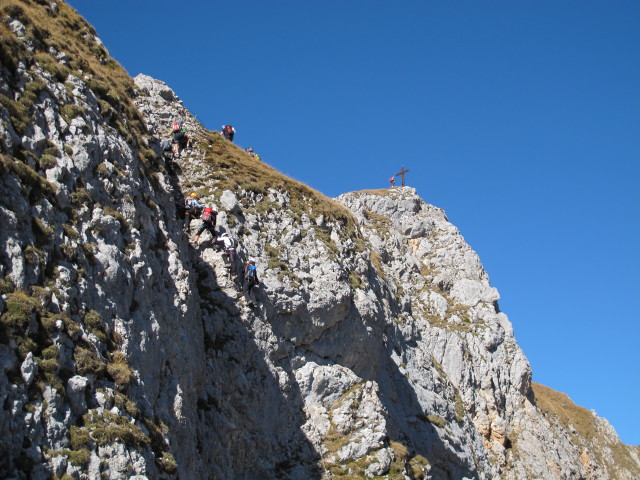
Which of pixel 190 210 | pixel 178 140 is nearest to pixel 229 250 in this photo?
pixel 190 210

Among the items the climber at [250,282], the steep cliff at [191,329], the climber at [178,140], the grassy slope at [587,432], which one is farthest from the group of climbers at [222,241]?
the grassy slope at [587,432]

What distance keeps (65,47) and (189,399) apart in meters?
14.9

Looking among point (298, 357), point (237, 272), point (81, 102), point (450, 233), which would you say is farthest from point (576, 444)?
point (81, 102)

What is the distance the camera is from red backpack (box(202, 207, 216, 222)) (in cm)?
3080

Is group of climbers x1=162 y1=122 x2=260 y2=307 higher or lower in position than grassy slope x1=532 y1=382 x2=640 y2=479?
higher

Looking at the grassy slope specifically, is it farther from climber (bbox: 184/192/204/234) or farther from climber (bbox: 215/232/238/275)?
climber (bbox: 184/192/204/234)

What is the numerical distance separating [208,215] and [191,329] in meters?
7.90

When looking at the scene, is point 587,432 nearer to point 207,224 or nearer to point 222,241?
point 222,241

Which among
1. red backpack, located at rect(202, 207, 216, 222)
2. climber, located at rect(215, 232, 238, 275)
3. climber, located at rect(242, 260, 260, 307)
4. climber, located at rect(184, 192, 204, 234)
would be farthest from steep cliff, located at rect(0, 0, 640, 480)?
red backpack, located at rect(202, 207, 216, 222)

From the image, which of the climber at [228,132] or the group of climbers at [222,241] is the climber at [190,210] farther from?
the climber at [228,132]

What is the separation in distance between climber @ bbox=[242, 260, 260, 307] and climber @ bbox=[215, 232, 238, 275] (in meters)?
0.74

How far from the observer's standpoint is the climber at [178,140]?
36.9 m

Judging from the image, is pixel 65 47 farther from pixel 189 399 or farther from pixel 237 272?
pixel 189 399

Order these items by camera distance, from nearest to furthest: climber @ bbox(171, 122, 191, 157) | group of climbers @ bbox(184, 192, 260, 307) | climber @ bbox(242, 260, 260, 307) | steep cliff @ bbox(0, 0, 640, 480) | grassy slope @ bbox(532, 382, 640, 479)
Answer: steep cliff @ bbox(0, 0, 640, 480) → climber @ bbox(242, 260, 260, 307) → group of climbers @ bbox(184, 192, 260, 307) → climber @ bbox(171, 122, 191, 157) → grassy slope @ bbox(532, 382, 640, 479)
